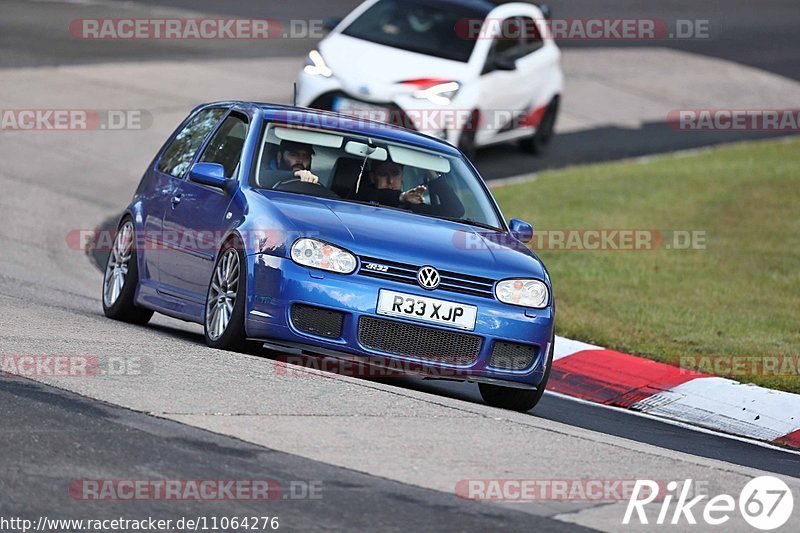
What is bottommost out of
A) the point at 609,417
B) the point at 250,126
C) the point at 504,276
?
the point at 609,417

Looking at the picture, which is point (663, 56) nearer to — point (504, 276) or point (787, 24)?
point (787, 24)

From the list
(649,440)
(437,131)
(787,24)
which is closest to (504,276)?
(649,440)

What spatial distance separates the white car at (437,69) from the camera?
18.8 metres

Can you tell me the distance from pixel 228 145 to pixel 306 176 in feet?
2.59

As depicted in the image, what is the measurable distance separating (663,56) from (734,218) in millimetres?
12315

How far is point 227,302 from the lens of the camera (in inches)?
382

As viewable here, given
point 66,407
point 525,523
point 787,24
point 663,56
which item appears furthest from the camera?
point 787,24

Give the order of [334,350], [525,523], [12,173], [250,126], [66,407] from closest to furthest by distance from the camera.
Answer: [525,523]
[66,407]
[334,350]
[250,126]
[12,173]

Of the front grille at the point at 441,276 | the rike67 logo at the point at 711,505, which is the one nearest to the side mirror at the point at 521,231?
the front grille at the point at 441,276

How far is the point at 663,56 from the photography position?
30.5 m
